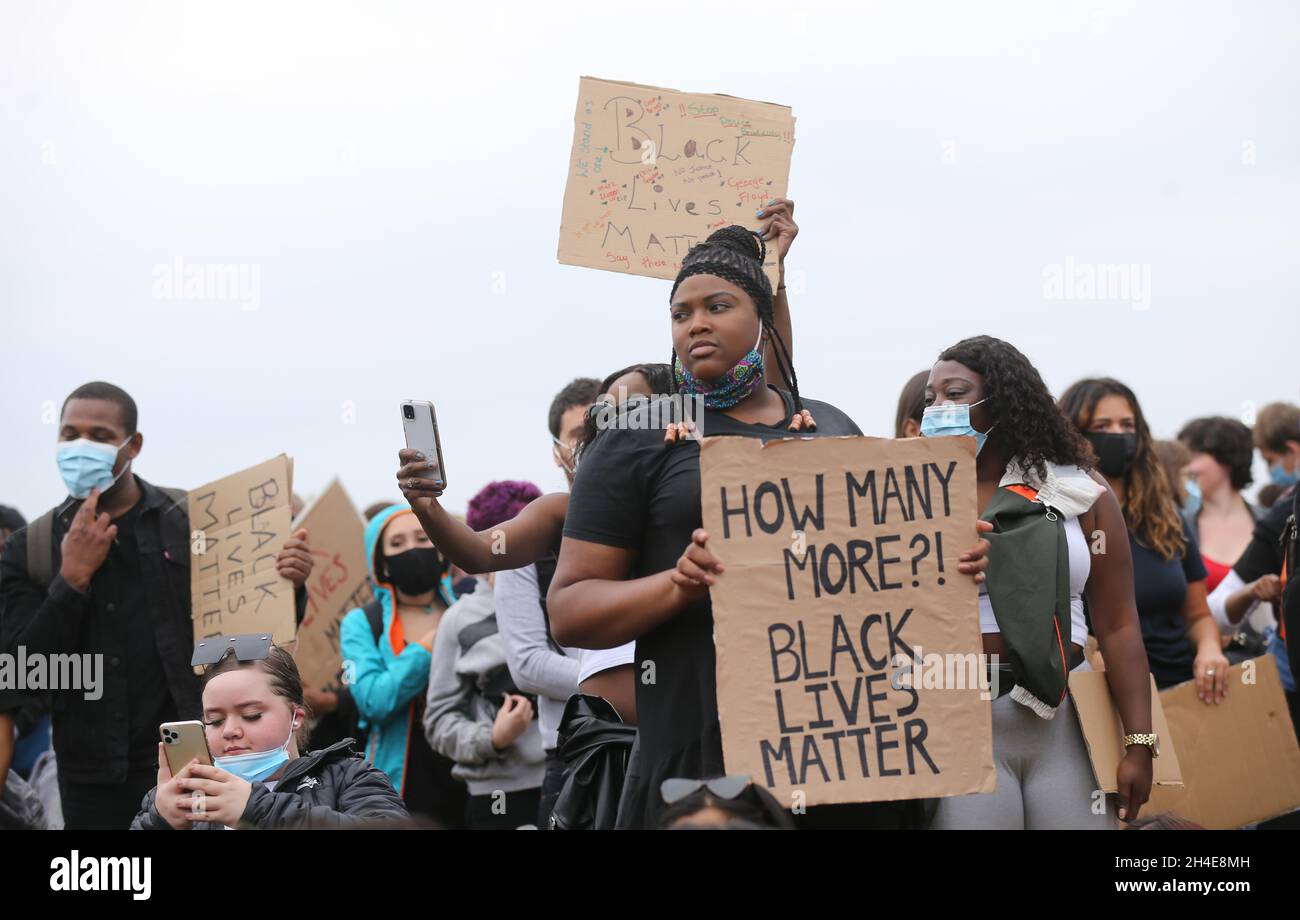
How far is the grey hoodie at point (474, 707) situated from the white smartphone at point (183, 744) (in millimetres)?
2863

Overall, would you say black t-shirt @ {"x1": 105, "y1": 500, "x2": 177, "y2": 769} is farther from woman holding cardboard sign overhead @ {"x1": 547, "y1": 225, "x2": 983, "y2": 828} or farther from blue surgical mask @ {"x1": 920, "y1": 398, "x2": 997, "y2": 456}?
blue surgical mask @ {"x1": 920, "y1": 398, "x2": 997, "y2": 456}

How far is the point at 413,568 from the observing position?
738cm

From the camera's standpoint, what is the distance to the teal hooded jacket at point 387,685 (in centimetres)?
711

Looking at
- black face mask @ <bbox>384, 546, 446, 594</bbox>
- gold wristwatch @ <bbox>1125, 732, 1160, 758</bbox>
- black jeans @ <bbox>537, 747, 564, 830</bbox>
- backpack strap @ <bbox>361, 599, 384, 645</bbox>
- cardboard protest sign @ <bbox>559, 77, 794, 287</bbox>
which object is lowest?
black jeans @ <bbox>537, 747, 564, 830</bbox>

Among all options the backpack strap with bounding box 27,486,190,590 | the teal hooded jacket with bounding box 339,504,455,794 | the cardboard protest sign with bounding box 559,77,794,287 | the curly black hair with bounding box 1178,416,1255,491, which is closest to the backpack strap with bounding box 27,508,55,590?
the backpack strap with bounding box 27,486,190,590

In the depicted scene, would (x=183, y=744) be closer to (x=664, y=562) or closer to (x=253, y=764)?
(x=253, y=764)

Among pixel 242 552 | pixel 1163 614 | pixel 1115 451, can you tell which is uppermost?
pixel 1115 451

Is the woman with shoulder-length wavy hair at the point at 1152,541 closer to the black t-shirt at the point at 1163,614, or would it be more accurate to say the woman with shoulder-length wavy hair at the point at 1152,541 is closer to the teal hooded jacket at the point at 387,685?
the black t-shirt at the point at 1163,614

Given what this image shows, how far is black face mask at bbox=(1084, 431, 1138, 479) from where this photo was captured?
6.62 metres

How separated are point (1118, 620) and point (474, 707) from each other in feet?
10.3

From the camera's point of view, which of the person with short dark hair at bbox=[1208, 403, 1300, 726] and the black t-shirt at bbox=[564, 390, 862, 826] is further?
the person with short dark hair at bbox=[1208, 403, 1300, 726]

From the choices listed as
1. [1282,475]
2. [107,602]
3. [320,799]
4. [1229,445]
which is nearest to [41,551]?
[107,602]
